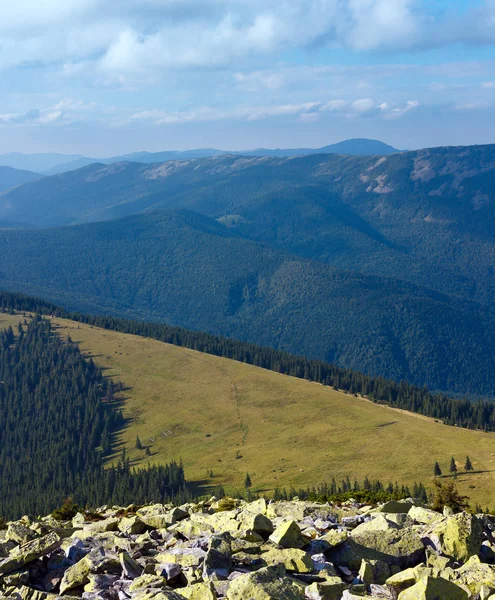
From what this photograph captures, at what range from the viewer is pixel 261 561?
32.1 metres

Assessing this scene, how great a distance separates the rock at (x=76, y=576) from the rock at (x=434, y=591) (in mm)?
15898

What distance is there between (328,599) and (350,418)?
17391 cm

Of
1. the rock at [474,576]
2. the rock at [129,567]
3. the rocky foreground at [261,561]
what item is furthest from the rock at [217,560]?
the rock at [474,576]

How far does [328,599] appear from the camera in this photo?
1088 inches

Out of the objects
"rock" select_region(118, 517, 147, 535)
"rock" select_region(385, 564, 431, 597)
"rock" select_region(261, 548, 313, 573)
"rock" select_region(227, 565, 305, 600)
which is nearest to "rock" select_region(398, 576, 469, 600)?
"rock" select_region(385, 564, 431, 597)

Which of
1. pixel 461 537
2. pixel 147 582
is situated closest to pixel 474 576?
pixel 461 537

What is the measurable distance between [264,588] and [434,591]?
7.37 m

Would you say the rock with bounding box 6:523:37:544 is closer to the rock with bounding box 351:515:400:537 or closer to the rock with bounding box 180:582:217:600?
the rock with bounding box 180:582:217:600

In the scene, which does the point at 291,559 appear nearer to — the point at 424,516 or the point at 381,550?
the point at 381,550

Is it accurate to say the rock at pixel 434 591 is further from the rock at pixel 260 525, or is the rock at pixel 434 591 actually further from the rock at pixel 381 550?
the rock at pixel 260 525

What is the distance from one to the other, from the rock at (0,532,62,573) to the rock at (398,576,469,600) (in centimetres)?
2018

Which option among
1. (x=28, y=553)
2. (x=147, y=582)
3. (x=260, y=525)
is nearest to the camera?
(x=147, y=582)

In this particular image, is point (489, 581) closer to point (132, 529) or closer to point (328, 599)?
point (328, 599)

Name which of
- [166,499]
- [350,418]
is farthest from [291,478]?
[350,418]
